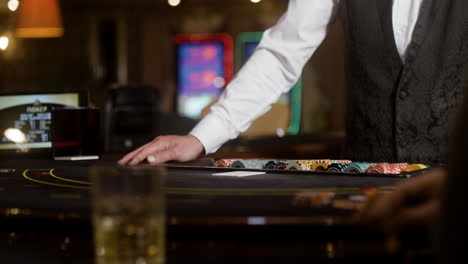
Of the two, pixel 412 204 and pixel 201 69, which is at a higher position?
pixel 201 69

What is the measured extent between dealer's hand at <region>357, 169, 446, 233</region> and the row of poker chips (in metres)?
0.67

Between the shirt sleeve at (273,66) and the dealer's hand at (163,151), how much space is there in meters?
0.24

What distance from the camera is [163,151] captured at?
1627 millimetres

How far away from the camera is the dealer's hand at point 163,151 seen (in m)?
1.60

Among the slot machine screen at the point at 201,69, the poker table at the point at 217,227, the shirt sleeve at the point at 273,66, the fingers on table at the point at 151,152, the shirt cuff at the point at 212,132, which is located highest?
the slot machine screen at the point at 201,69

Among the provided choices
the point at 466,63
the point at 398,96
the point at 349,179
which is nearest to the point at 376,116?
the point at 398,96

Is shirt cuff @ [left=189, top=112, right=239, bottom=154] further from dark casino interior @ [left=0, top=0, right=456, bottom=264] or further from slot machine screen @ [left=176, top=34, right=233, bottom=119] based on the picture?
slot machine screen @ [left=176, top=34, right=233, bottom=119]

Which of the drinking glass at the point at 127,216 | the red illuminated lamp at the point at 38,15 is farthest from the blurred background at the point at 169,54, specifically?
the drinking glass at the point at 127,216

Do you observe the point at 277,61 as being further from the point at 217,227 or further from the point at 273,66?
the point at 217,227

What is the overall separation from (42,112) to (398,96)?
113 centimetres

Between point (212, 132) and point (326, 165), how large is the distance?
1.39 ft

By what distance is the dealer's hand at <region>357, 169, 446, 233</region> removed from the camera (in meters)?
0.75

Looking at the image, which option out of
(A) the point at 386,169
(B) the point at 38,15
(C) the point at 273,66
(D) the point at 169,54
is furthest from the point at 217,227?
(D) the point at 169,54

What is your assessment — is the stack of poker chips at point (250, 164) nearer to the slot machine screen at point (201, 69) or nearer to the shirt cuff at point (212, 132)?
the shirt cuff at point (212, 132)
